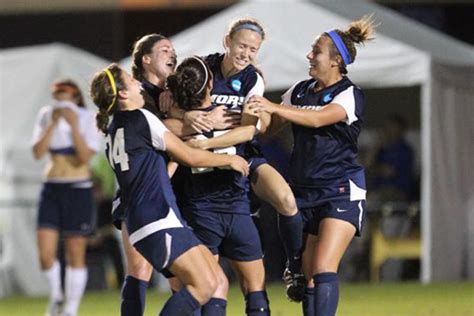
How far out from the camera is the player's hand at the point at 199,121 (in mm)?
8414

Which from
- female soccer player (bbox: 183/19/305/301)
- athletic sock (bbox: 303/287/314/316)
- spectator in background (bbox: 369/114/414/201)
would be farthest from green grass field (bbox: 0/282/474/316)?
female soccer player (bbox: 183/19/305/301)

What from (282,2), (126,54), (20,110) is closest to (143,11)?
(126,54)

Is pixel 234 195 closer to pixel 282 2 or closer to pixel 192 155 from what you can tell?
pixel 192 155

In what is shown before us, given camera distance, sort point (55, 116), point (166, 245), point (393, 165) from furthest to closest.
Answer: point (393, 165), point (55, 116), point (166, 245)

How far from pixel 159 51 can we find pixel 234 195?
999 millimetres

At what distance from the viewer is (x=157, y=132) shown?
7.98m

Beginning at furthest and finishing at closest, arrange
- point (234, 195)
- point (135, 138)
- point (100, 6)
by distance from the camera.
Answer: point (100, 6) → point (234, 195) → point (135, 138)

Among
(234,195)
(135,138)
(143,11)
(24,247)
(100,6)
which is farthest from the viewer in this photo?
(143,11)

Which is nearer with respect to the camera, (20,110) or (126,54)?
(20,110)

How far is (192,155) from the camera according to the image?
8.11m

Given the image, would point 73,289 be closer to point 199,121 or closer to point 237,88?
point 237,88

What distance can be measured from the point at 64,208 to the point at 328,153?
4547mm

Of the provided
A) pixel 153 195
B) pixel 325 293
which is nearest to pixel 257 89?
pixel 153 195

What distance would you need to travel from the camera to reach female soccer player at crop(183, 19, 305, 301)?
8547 millimetres
